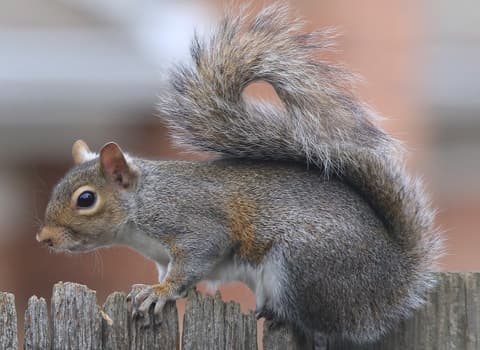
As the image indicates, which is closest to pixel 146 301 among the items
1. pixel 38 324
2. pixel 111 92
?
pixel 38 324

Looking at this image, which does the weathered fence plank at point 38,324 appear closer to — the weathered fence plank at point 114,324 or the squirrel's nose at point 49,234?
the weathered fence plank at point 114,324

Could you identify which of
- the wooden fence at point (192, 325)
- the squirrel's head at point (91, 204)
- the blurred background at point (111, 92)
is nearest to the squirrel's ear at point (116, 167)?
the squirrel's head at point (91, 204)

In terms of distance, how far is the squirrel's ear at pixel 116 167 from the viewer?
2791 mm

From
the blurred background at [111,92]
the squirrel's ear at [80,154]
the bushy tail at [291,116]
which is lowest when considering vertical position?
the blurred background at [111,92]

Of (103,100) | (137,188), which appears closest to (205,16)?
(103,100)

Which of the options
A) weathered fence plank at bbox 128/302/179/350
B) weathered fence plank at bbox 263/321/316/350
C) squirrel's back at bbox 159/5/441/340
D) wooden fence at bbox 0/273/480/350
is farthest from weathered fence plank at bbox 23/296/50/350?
squirrel's back at bbox 159/5/441/340

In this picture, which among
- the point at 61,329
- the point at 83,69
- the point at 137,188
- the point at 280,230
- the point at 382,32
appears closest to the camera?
the point at 61,329

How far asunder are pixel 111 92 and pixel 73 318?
2.93 meters

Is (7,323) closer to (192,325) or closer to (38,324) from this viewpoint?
(38,324)

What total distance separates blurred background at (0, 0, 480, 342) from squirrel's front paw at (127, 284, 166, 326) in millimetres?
2089

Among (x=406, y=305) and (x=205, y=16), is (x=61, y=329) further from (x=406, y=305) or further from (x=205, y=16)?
(x=205, y=16)

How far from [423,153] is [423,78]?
384 mm

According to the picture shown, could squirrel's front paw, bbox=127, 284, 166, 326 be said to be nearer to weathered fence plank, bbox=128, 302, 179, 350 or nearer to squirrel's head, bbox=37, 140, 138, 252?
weathered fence plank, bbox=128, 302, 179, 350

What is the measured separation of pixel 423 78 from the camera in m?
5.66
